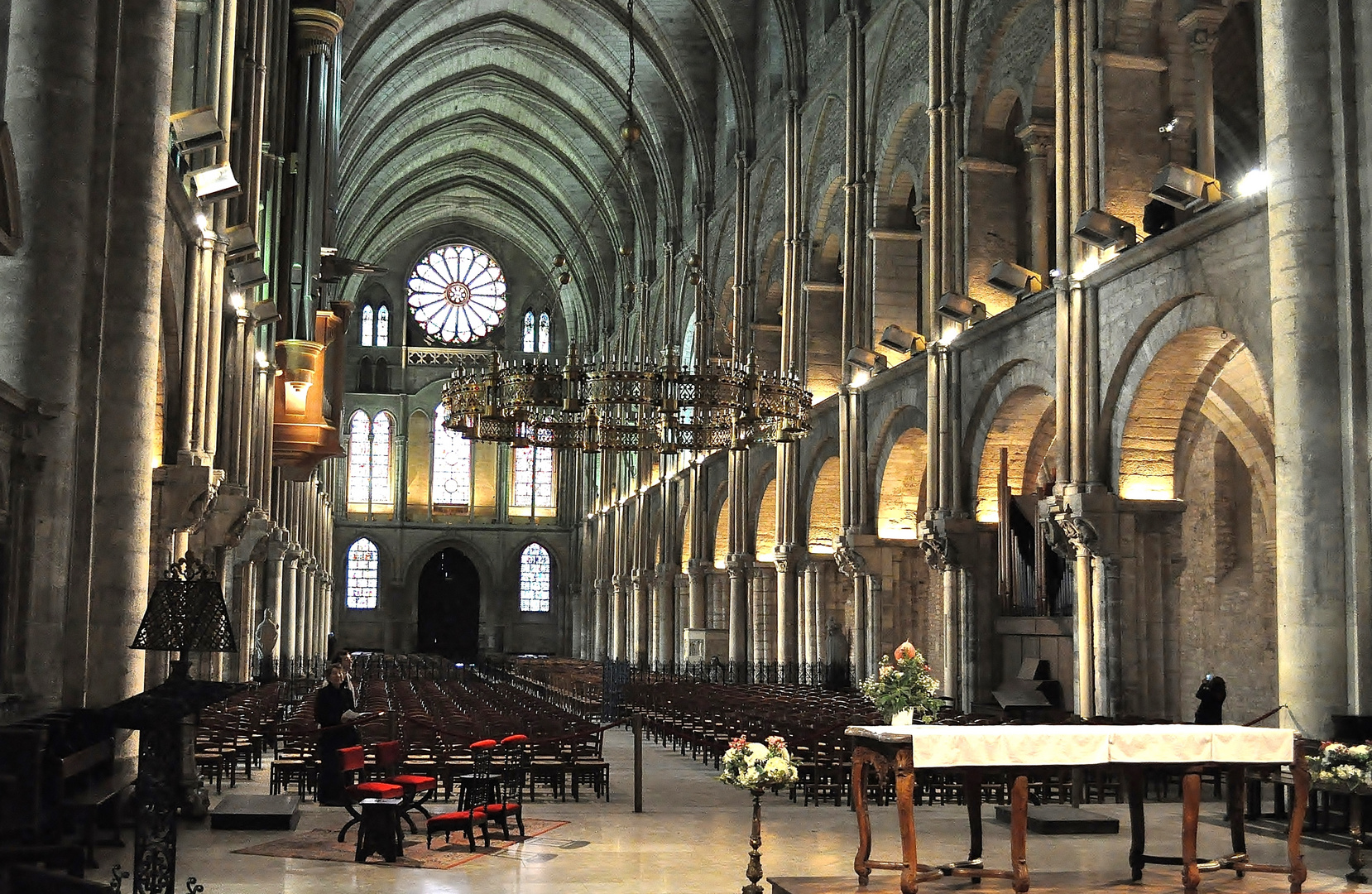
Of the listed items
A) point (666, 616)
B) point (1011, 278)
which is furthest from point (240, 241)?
Answer: point (666, 616)

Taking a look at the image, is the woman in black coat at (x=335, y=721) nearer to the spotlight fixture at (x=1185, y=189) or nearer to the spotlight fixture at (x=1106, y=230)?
the spotlight fixture at (x=1185, y=189)

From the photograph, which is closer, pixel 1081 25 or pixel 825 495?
pixel 1081 25

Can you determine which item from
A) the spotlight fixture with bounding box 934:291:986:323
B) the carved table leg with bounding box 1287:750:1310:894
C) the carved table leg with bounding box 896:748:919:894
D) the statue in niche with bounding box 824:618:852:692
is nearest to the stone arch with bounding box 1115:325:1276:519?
the spotlight fixture with bounding box 934:291:986:323

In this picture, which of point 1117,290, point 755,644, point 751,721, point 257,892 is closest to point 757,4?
point 755,644

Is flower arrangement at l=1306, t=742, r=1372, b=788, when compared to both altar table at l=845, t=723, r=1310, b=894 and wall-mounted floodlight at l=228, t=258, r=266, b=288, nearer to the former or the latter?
altar table at l=845, t=723, r=1310, b=894

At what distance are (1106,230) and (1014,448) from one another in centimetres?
503

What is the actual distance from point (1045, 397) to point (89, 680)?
14.1m

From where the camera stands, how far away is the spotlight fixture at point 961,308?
21.0m

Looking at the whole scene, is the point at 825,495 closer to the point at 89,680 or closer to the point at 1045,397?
the point at 1045,397

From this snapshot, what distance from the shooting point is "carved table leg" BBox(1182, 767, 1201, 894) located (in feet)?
27.5

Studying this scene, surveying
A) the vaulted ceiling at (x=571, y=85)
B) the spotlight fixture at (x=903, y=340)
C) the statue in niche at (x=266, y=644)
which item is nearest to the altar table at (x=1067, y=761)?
the spotlight fixture at (x=903, y=340)

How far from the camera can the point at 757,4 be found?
34094 millimetres

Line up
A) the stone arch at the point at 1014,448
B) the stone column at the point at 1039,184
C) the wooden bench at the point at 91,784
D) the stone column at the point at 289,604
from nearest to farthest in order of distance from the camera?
the wooden bench at the point at 91,784
the stone column at the point at 1039,184
the stone arch at the point at 1014,448
the stone column at the point at 289,604

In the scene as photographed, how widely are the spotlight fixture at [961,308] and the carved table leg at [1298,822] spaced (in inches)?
Result: 499
